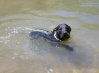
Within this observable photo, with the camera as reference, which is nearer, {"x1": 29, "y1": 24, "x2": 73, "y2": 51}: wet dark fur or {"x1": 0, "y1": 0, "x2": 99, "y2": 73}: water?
{"x1": 0, "y1": 0, "x2": 99, "y2": 73}: water

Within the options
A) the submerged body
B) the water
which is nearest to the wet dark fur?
the submerged body

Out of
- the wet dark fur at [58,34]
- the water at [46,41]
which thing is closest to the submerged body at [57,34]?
the wet dark fur at [58,34]

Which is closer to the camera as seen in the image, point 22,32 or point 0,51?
point 0,51

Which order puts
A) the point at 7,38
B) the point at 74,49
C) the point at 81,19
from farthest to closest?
the point at 81,19 < the point at 7,38 < the point at 74,49

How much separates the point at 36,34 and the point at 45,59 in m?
1.36

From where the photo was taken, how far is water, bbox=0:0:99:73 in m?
5.99

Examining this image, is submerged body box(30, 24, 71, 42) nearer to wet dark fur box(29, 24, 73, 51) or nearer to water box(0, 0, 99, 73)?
wet dark fur box(29, 24, 73, 51)

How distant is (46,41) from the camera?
7273 mm

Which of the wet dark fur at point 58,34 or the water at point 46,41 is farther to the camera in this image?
the wet dark fur at point 58,34

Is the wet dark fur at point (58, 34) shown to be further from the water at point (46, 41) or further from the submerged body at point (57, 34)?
the water at point (46, 41)

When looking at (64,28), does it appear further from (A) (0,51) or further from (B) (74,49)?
(A) (0,51)

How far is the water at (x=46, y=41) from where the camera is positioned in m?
5.99

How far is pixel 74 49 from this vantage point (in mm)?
6879

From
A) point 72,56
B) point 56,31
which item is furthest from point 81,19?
point 72,56
